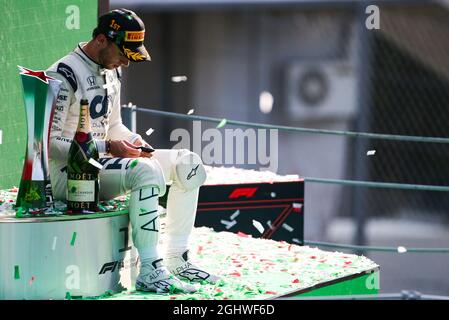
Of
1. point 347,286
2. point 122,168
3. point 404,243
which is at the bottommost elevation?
point 404,243

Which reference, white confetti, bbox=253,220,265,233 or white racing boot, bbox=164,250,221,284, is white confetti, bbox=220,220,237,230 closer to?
white confetti, bbox=253,220,265,233

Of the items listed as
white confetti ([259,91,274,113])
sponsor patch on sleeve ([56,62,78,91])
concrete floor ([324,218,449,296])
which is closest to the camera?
sponsor patch on sleeve ([56,62,78,91])

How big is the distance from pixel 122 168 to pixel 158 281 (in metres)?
0.50

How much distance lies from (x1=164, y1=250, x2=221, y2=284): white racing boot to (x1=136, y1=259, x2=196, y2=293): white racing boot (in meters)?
0.24

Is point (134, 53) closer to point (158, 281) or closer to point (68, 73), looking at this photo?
point (68, 73)

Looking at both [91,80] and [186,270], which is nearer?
[91,80]

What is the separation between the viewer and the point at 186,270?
4945mm

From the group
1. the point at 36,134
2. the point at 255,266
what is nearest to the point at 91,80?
the point at 36,134

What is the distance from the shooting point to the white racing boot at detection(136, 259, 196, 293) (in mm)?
4633

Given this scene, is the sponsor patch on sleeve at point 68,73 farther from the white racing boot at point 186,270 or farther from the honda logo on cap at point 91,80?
the white racing boot at point 186,270

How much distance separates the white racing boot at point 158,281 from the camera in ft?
15.2

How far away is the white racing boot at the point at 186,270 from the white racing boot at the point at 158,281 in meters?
0.24

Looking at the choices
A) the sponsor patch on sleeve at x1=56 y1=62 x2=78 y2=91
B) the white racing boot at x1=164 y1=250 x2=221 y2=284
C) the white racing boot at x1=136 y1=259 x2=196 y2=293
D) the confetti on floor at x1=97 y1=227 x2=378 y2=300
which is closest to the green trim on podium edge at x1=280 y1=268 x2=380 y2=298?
the confetti on floor at x1=97 y1=227 x2=378 y2=300

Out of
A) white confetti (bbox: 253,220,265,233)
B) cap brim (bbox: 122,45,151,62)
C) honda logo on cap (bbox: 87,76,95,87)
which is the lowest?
white confetti (bbox: 253,220,265,233)
